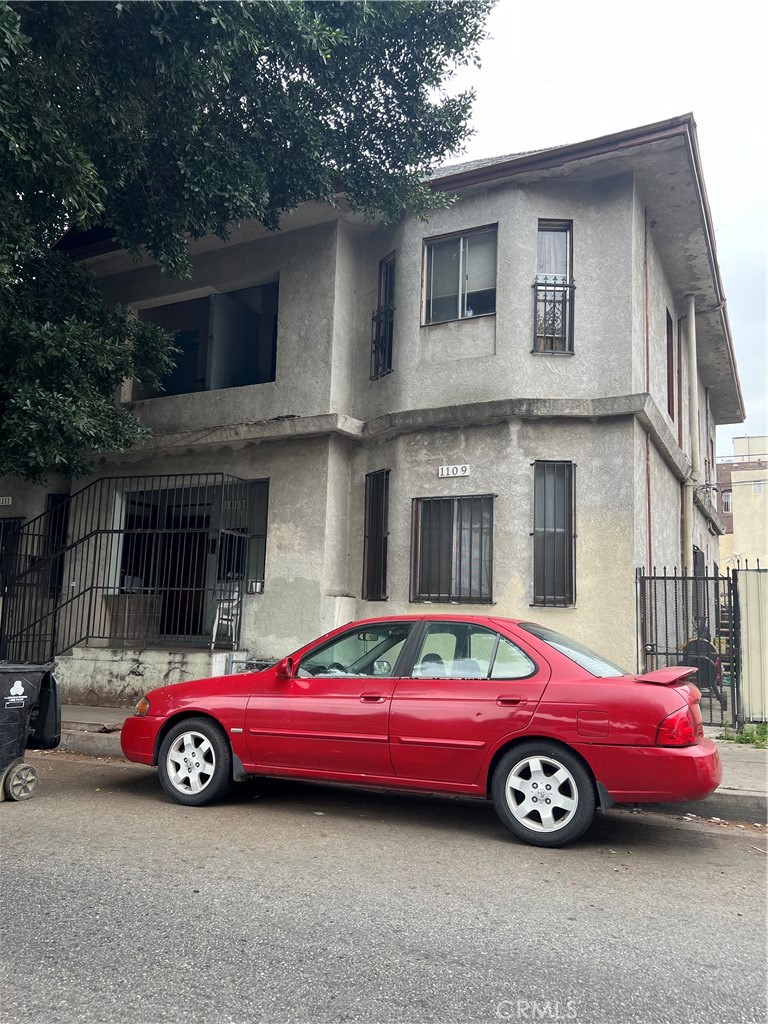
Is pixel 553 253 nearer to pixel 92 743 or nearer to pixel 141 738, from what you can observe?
pixel 141 738

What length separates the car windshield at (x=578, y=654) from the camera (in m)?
5.54

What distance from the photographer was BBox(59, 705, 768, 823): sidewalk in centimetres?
624

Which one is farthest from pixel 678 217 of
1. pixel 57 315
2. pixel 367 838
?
pixel 367 838

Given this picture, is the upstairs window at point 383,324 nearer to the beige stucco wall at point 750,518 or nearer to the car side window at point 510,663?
the car side window at point 510,663

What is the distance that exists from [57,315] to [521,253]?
20.6ft

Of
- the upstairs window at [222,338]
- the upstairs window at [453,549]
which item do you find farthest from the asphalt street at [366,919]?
the upstairs window at [222,338]

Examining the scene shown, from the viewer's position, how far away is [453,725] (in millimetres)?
5477

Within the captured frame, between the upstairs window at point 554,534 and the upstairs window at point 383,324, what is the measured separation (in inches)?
114

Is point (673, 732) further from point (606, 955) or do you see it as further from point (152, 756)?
point (152, 756)

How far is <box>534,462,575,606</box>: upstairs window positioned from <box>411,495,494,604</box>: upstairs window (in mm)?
597

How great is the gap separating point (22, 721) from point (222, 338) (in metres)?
8.45

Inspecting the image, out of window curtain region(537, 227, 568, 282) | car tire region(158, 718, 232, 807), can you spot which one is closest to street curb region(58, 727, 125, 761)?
car tire region(158, 718, 232, 807)

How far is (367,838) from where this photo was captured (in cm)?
538

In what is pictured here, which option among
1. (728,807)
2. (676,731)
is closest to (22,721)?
(676,731)
